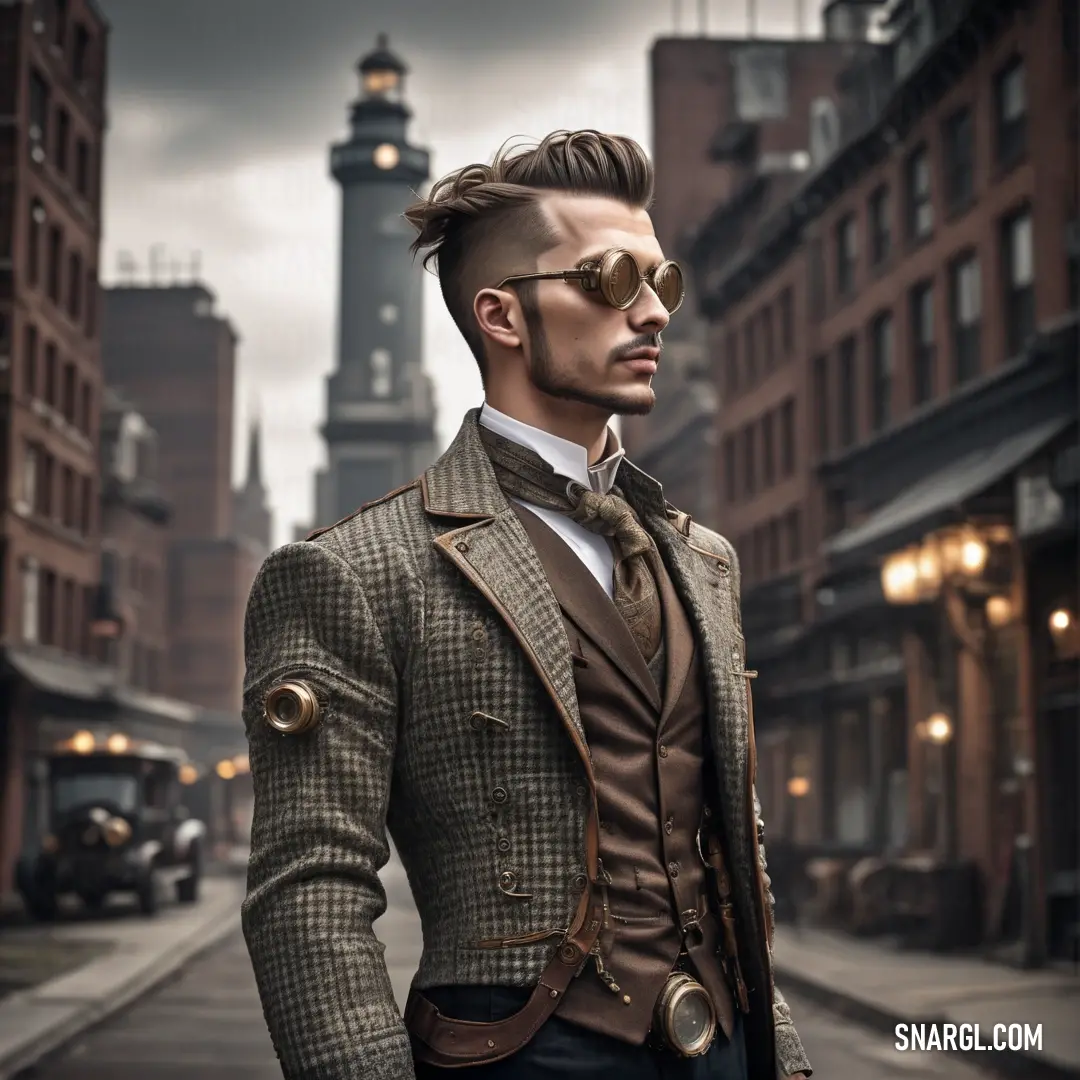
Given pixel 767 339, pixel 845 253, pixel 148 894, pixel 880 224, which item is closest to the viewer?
pixel 148 894

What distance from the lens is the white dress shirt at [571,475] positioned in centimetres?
342

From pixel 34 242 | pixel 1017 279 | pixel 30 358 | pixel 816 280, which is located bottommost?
Result: pixel 1017 279

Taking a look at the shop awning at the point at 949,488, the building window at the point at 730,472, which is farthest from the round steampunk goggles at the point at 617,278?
the building window at the point at 730,472

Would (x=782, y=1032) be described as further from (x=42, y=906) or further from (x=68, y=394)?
(x=68, y=394)

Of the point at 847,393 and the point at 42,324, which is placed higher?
the point at 42,324

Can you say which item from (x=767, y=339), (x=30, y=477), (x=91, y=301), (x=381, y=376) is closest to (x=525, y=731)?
(x=767, y=339)

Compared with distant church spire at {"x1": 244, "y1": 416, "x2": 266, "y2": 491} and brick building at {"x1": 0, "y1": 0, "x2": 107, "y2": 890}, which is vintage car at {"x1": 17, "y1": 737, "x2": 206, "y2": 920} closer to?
brick building at {"x1": 0, "y1": 0, "x2": 107, "y2": 890}

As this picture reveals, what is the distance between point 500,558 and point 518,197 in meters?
0.60

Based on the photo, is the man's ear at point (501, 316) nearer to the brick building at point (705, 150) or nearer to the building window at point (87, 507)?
the brick building at point (705, 150)

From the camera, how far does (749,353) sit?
3719 centimetres

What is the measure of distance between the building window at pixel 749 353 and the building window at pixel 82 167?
1181cm

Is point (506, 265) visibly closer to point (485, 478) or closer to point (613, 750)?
point (485, 478)

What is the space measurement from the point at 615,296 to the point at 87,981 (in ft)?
49.3

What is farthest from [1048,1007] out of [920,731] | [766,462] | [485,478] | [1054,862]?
[766,462]
